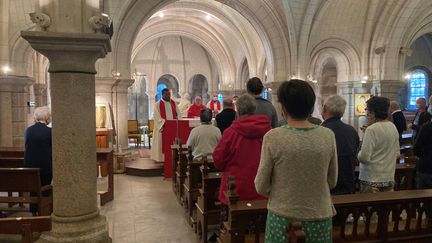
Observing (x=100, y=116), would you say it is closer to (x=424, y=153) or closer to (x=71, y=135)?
(x=71, y=135)

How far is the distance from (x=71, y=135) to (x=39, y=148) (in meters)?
1.44

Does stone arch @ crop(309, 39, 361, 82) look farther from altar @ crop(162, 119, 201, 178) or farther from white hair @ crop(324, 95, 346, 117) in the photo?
white hair @ crop(324, 95, 346, 117)

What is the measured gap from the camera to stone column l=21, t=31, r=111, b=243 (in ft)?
11.3

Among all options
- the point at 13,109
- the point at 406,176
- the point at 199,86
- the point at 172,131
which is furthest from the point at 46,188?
the point at 199,86

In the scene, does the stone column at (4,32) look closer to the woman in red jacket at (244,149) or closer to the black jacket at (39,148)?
the black jacket at (39,148)

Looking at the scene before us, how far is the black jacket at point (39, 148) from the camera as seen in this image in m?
4.52

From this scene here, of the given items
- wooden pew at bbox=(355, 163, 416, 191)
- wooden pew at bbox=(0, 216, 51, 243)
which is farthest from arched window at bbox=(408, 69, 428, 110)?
wooden pew at bbox=(0, 216, 51, 243)

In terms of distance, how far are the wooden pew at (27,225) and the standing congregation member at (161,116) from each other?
21.7ft

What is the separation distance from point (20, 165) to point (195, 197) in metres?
2.80

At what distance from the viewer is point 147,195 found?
6941 millimetres

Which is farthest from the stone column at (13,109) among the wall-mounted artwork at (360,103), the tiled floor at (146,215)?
the wall-mounted artwork at (360,103)

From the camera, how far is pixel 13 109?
10.5 metres

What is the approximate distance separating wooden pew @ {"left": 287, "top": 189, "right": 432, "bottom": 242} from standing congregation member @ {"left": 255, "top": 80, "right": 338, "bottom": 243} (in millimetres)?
948

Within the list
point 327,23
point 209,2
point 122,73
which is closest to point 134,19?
point 122,73
